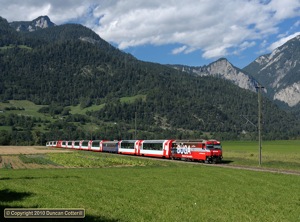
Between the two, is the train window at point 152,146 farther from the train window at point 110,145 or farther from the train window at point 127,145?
the train window at point 110,145

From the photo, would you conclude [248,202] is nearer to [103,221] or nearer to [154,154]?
[103,221]

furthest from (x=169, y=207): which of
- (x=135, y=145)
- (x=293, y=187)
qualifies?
(x=135, y=145)

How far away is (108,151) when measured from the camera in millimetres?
99062

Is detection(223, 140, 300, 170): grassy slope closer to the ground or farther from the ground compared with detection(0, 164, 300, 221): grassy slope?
farther from the ground

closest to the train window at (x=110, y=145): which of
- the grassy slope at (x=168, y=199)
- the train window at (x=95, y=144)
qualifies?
the train window at (x=95, y=144)

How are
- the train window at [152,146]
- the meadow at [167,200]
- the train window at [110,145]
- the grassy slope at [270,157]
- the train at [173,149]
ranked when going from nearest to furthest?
the meadow at [167,200]
the grassy slope at [270,157]
the train at [173,149]
the train window at [152,146]
the train window at [110,145]

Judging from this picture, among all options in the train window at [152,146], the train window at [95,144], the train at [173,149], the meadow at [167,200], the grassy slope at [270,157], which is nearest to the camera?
the meadow at [167,200]

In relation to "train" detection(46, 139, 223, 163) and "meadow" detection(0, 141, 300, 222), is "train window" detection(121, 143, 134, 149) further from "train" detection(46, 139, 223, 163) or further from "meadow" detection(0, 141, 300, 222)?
"meadow" detection(0, 141, 300, 222)

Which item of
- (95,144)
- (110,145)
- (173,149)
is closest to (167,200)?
(173,149)

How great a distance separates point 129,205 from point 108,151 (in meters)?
81.2

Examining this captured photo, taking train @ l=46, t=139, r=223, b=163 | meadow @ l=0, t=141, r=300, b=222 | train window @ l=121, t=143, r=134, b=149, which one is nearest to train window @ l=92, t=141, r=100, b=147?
train @ l=46, t=139, r=223, b=163

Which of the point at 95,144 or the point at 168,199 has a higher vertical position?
the point at 95,144

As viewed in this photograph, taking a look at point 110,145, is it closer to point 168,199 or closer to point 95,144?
point 95,144

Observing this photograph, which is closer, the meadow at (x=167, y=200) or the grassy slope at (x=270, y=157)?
the meadow at (x=167, y=200)
